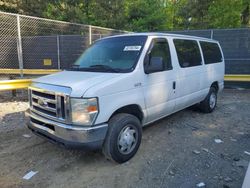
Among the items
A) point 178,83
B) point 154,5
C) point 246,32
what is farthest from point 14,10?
point 178,83

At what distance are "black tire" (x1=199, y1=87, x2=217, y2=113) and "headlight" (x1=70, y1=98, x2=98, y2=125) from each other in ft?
13.4

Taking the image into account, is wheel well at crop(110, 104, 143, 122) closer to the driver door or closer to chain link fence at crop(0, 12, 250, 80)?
the driver door

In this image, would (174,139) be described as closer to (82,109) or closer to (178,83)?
(178,83)

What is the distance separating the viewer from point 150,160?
3984 millimetres

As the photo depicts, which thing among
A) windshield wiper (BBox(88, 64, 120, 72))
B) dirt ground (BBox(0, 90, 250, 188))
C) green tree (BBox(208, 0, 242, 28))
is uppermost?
green tree (BBox(208, 0, 242, 28))

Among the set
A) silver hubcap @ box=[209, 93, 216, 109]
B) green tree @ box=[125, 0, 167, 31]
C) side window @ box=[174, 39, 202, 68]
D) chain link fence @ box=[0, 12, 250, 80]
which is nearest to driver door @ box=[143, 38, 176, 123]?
side window @ box=[174, 39, 202, 68]

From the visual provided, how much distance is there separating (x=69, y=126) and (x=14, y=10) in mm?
18813

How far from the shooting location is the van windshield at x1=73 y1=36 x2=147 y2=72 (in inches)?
159

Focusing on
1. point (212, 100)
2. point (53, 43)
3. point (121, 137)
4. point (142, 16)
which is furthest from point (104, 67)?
point (142, 16)

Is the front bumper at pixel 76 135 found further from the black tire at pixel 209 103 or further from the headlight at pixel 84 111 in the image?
the black tire at pixel 209 103

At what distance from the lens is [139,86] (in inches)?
156

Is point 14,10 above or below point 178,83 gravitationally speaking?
above

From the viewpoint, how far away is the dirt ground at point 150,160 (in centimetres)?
341

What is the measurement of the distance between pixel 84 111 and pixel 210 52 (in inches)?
181
